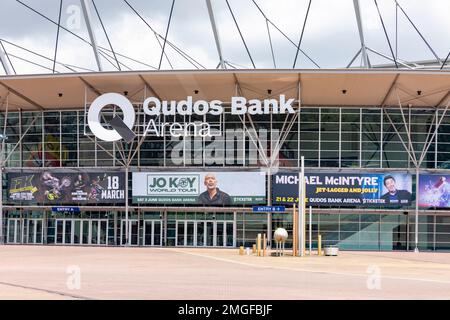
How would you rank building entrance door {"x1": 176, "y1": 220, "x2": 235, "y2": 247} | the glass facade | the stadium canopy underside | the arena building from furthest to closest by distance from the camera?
building entrance door {"x1": 176, "y1": 220, "x2": 235, "y2": 247}, the glass facade, the arena building, the stadium canopy underside

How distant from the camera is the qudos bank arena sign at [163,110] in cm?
4607

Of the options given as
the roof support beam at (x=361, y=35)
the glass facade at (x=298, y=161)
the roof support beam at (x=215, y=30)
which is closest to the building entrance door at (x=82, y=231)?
the glass facade at (x=298, y=161)

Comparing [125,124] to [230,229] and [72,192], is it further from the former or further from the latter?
[230,229]

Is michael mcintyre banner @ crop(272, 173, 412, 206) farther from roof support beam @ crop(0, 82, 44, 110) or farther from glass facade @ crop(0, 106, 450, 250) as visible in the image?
roof support beam @ crop(0, 82, 44, 110)

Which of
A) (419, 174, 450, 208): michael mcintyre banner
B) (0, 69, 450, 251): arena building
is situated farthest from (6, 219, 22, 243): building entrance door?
(419, 174, 450, 208): michael mcintyre banner

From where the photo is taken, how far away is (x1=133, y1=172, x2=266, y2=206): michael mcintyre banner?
47.2 meters

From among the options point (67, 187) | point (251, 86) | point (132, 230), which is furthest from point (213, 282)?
point (67, 187)

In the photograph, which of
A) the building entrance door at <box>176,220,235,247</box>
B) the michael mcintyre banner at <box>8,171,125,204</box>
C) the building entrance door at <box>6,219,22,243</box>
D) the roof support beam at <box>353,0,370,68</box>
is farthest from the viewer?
the building entrance door at <box>6,219,22,243</box>

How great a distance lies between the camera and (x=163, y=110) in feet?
153

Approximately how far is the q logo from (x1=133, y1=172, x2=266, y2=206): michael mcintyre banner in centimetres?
289

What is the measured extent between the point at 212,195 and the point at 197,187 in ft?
3.77

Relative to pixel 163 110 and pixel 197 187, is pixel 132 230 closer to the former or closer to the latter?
pixel 197 187

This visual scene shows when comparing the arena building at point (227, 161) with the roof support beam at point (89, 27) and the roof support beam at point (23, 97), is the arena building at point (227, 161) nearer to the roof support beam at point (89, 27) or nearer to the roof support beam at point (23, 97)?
the roof support beam at point (23, 97)
